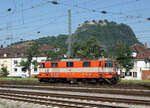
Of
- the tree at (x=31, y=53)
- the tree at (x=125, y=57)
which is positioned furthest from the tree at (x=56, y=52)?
the tree at (x=125, y=57)

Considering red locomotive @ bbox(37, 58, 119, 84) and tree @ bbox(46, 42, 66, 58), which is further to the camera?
tree @ bbox(46, 42, 66, 58)

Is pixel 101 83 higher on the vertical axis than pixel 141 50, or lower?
lower

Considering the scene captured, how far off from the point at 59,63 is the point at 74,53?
23142mm

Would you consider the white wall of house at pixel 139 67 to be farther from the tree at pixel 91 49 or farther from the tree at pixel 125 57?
the tree at pixel 91 49

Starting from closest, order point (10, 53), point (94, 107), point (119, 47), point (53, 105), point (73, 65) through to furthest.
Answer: point (94, 107) < point (53, 105) < point (73, 65) < point (119, 47) < point (10, 53)

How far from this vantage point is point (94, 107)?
14.5 m

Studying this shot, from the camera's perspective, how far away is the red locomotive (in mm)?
33031

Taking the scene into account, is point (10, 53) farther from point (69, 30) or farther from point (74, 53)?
point (69, 30)

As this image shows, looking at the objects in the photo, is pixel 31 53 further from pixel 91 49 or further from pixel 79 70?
pixel 79 70

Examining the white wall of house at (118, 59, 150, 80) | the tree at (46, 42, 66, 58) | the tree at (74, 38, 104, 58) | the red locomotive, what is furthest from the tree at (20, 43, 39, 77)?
the red locomotive

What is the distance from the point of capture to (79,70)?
114 feet

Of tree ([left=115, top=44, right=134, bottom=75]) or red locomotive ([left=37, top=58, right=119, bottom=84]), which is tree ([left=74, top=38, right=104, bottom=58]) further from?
red locomotive ([left=37, top=58, right=119, bottom=84])

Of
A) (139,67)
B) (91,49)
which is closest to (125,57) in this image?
(91,49)

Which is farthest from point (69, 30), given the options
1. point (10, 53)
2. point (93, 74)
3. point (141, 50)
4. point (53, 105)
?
point (10, 53)
